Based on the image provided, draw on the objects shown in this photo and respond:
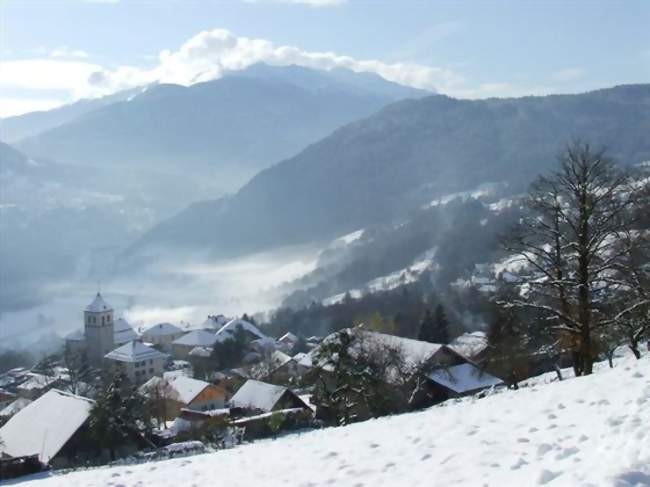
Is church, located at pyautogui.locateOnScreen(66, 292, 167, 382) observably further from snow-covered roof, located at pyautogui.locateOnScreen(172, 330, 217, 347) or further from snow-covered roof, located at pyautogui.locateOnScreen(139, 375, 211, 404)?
snow-covered roof, located at pyautogui.locateOnScreen(139, 375, 211, 404)

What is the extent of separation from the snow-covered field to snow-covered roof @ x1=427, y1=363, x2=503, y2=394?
92.2 ft

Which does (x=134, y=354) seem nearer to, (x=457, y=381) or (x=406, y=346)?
(x=406, y=346)

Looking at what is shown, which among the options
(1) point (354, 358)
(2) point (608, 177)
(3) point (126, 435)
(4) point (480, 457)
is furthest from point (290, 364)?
(4) point (480, 457)

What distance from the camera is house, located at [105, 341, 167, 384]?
8300 centimetres

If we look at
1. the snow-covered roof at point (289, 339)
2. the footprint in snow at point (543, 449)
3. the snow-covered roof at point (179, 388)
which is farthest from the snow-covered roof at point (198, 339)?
the footprint in snow at point (543, 449)

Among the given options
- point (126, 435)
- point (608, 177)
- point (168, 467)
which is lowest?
point (126, 435)

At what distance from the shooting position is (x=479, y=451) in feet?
28.6

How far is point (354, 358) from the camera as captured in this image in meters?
28.0

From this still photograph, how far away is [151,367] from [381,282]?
237 ft

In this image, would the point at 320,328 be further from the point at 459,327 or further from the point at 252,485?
the point at 252,485

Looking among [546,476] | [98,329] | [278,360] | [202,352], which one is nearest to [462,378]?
[278,360]

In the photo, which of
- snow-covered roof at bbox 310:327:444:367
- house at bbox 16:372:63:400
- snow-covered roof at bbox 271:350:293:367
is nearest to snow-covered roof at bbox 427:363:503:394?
snow-covered roof at bbox 310:327:444:367

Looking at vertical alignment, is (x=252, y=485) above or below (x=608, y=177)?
below

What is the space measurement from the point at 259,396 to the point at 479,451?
37.3 metres
